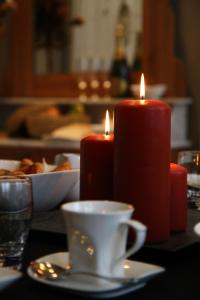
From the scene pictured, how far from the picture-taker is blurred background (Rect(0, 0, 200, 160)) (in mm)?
3352

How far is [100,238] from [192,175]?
58 centimetres

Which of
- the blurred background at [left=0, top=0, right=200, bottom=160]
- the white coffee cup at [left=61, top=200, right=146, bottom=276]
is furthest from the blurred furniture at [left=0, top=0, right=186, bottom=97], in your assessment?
the white coffee cup at [left=61, top=200, right=146, bottom=276]

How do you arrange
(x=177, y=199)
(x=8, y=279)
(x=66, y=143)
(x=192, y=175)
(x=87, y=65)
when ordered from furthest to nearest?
1. (x=87, y=65)
2. (x=66, y=143)
3. (x=192, y=175)
4. (x=177, y=199)
5. (x=8, y=279)

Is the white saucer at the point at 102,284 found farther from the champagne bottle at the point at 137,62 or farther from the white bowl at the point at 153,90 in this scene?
the champagne bottle at the point at 137,62

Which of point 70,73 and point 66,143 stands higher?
point 70,73

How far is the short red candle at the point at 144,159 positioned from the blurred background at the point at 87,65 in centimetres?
209

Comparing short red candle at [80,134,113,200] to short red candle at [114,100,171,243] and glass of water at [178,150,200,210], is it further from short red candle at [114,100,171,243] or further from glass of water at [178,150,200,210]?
glass of water at [178,150,200,210]

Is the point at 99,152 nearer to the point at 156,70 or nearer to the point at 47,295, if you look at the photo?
the point at 47,295

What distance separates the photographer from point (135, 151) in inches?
35.1

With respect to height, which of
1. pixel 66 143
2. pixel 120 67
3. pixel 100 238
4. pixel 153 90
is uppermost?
pixel 120 67

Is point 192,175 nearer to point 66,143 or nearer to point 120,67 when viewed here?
point 66,143

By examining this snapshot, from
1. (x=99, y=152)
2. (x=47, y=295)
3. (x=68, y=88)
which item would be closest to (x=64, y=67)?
(x=68, y=88)

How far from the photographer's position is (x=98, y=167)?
996mm

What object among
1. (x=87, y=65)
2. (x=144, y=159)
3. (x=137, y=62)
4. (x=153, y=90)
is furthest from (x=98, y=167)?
(x=87, y=65)
